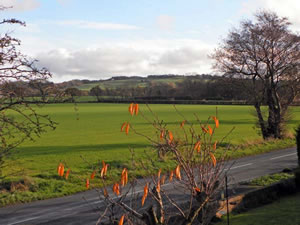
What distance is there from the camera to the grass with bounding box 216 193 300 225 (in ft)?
33.4

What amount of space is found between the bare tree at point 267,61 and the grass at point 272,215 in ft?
75.2

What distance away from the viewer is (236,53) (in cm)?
3391

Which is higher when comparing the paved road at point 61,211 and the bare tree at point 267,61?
the bare tree at point 267,61

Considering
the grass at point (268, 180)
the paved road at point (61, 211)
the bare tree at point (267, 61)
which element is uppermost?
the bare tree at point (267, 61)

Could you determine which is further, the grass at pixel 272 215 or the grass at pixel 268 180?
the grass at pixel 268 180

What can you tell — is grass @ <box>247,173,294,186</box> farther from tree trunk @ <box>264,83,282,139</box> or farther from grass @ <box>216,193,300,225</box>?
tree trunk @ <box>264,83,282,139</box>

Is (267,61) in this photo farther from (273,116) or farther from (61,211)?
(61,211)

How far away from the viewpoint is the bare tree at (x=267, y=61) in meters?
33.6

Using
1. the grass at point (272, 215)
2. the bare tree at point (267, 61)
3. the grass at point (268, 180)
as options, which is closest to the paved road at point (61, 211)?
the grass at point (268, 180)

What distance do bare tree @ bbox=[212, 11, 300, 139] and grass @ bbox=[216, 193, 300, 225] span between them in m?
22.9

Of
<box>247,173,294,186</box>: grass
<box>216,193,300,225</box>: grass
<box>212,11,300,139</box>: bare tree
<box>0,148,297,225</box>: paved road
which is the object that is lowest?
<box>0,148,297,225</box>: paved road

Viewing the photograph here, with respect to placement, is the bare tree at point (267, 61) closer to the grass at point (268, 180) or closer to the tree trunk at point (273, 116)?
the tree trunk at point (273, 116)

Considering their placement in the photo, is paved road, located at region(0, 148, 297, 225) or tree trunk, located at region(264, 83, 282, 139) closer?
paved road, located at region(0, 148, 297, 225)

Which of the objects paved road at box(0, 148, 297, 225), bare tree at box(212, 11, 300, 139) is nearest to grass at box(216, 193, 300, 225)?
paved road at box(0, 148, 297, 225)
